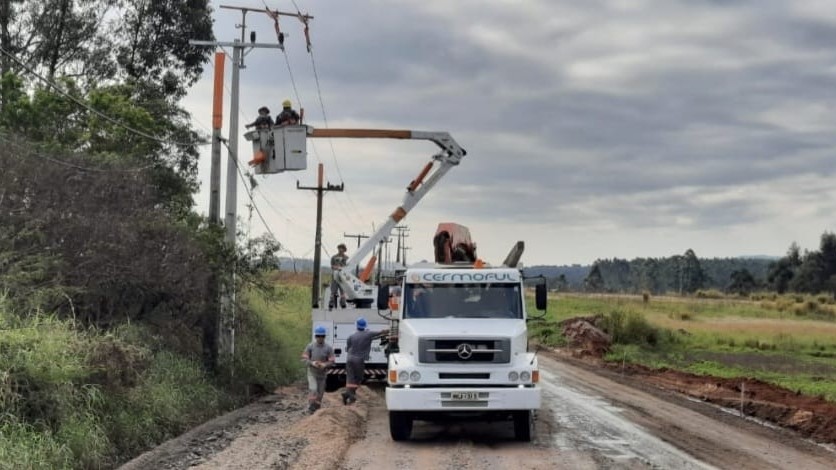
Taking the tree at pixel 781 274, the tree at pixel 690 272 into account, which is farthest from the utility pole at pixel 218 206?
the tree at pixel 690 272

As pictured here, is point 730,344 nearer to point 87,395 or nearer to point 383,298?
point 383,298

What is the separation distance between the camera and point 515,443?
14.2 meters

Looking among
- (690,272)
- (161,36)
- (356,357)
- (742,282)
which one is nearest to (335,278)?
(356,357)

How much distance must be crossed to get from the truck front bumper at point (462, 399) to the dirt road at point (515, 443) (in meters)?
0.63

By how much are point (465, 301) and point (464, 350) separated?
4.64ft

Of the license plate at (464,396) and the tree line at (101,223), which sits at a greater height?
the tree line at (101,223)

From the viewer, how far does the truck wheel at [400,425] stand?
46.2 ft

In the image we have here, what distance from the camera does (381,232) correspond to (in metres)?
22.1

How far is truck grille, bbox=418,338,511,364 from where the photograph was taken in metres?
14.0

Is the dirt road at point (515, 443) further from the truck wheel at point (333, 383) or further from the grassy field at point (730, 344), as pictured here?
the grassy field at point (730, 344)

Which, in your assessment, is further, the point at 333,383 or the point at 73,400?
the point at 333,383

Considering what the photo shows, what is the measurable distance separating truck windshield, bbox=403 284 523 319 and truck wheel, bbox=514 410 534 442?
1811 mm

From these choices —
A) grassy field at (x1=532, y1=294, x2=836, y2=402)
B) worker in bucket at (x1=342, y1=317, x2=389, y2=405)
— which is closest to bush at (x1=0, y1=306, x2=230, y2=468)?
worker in bucket at (x1=342, y1=317, x2=389, y2=405)

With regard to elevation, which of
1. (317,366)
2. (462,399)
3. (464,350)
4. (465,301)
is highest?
(465,301)
